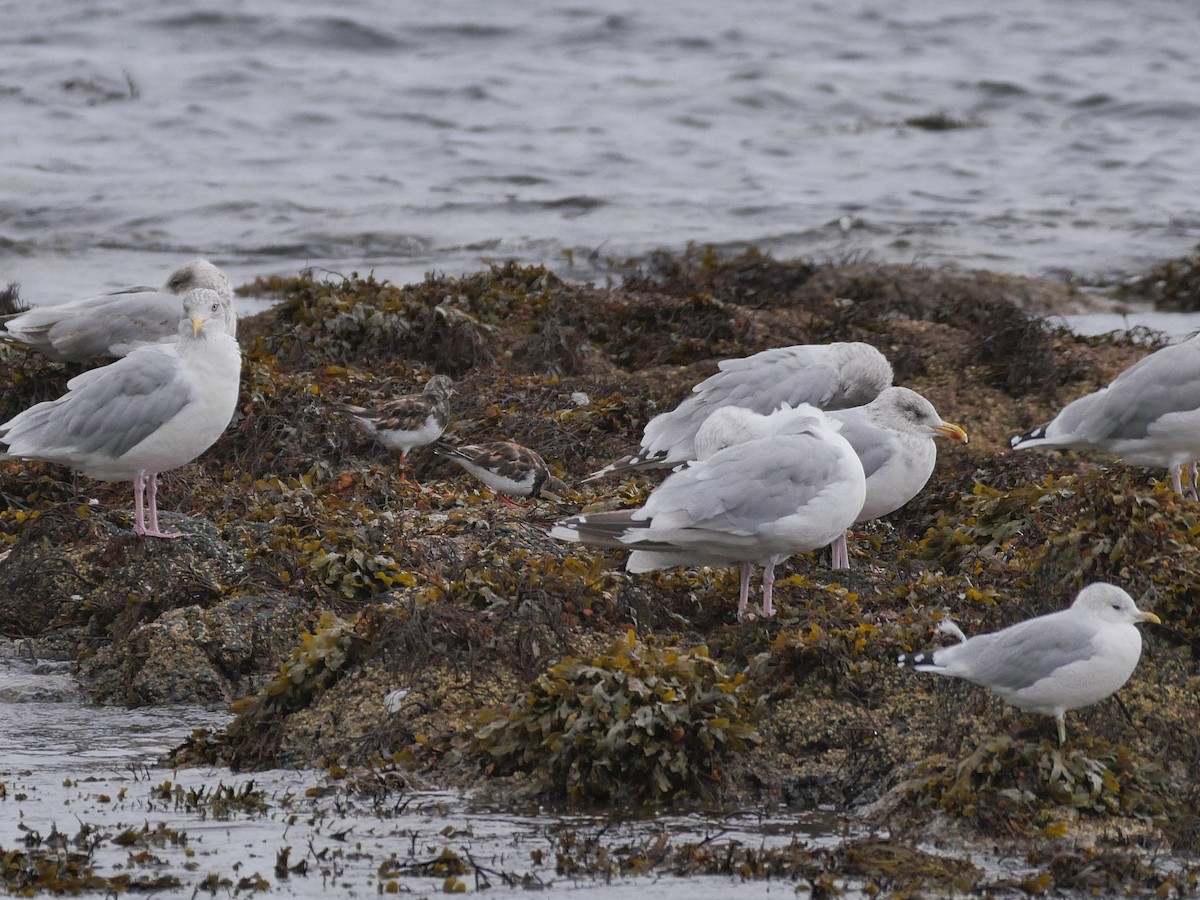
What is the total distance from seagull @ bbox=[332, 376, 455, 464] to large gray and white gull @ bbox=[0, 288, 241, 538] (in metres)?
1.40

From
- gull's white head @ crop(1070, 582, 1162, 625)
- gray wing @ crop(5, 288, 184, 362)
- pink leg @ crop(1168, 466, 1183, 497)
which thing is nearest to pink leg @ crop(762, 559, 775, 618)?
gull's white head @ crop(1070, 582, 1162, 625)

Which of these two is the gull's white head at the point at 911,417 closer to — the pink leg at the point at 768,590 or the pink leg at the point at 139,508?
the pink leg at the point at 768,590

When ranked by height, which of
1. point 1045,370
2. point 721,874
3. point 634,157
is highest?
point 721,874

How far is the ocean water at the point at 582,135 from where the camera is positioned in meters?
18.9

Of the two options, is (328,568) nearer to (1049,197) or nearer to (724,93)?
(1049,197)

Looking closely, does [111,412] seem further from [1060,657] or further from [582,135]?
[582,135]

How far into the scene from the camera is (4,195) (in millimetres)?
20266

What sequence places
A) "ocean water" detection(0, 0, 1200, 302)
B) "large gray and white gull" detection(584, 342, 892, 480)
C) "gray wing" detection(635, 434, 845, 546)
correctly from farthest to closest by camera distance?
"ocean water" detection(0, 0, 1200, 302)
"large gray and white gull" detection(584, 342, 892, 480)
"gray wing" detection(635, 434, 845, 546)

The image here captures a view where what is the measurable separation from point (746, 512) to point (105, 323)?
16.5ft

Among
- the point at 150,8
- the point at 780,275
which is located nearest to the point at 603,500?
the point at 780,275

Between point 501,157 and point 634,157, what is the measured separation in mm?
1822

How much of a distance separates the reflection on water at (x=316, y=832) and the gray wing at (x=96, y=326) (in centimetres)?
414

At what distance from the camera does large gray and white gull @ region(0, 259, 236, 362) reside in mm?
9734

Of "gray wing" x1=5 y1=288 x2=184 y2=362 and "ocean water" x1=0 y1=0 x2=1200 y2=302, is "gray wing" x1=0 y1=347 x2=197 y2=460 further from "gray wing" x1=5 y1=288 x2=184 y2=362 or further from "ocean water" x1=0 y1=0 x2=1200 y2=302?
"ocean water" x1=0 y1=0 x2=1200 y2=302
